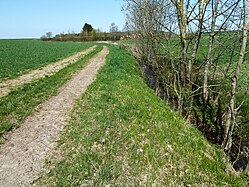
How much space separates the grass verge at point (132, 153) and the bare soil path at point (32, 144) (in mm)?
268

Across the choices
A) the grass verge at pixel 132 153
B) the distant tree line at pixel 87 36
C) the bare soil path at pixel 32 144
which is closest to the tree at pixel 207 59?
the grass verge at pixel 132 153

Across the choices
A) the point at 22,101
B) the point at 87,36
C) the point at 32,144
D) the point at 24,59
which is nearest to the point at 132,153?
the point at 32,144

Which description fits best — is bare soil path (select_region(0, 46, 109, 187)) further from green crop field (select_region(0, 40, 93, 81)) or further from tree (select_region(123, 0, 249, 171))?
green crop field (select_region(0, 40, 93, 81))

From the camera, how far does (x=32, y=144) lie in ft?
15.2

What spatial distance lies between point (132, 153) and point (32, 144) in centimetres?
231

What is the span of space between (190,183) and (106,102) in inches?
164

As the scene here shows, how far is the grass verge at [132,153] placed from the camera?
3781 millimetres

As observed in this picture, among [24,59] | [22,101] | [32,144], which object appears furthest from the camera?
[24,59]

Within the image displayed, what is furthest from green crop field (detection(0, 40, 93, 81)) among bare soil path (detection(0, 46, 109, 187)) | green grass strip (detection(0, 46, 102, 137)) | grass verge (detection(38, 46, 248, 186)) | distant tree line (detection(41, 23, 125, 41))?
distant tree line (detection(41, 23, 125, 41))

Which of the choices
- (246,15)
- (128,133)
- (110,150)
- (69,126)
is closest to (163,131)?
(128,133)

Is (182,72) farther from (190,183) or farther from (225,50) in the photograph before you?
(190,183)

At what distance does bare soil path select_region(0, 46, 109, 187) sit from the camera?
3.63 metres

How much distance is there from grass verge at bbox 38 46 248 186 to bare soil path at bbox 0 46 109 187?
27 centimetres

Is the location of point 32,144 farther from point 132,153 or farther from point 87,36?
point 87,36
